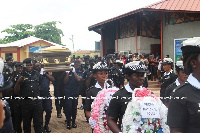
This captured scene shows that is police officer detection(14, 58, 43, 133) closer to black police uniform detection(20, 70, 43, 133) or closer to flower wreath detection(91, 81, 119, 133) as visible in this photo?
black police uniform detection(20, 70, 43, 133)

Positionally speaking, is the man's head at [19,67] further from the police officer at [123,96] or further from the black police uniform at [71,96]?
the police officer at [123,96]

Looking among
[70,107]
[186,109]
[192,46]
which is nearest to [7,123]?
[186,109]

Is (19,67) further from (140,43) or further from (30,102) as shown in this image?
(140,43)

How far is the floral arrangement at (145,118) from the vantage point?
301cm

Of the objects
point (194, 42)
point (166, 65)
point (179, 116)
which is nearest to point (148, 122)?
point (179, 116)

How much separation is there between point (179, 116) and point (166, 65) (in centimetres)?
496

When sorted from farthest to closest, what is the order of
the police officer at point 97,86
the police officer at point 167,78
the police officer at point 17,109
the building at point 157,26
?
the building at point 157,26 → the police officer at point 17,109 → the police officer at point 167,78 → the police officer at point 97,86

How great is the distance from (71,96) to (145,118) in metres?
5.85

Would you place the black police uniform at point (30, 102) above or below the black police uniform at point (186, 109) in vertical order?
below

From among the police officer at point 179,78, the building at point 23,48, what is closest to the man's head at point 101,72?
the police officer at point 179,78

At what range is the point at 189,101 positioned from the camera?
6.98ft

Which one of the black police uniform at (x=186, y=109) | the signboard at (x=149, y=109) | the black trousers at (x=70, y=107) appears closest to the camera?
the black police uniform at (x=186, y=109)

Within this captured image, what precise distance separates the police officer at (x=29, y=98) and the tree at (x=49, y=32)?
46.5m

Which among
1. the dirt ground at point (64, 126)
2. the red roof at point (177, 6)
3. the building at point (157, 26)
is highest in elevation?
the red roof at point (177, 6)
